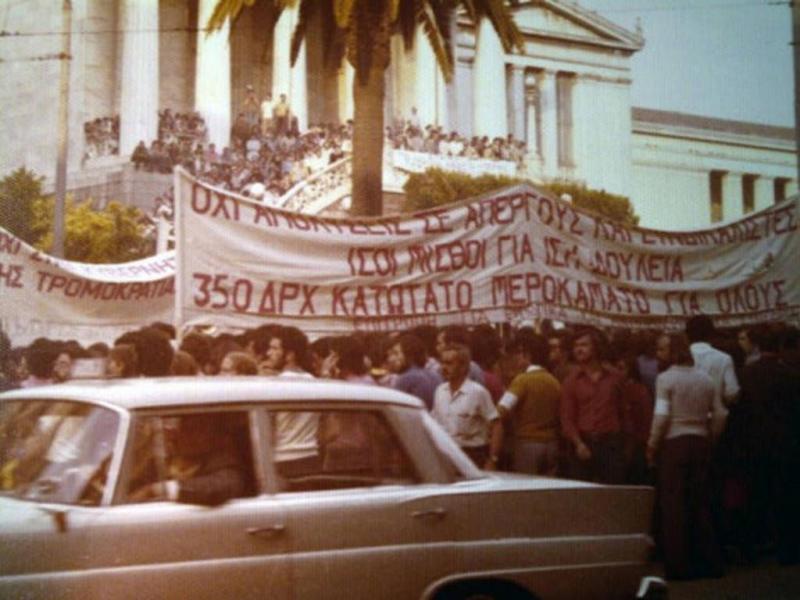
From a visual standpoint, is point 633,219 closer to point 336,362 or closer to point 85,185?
point 85,185

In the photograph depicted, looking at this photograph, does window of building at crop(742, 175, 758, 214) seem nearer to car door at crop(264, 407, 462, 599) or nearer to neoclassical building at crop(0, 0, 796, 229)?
neoclassical building at crop(0, 0, 796, 229)

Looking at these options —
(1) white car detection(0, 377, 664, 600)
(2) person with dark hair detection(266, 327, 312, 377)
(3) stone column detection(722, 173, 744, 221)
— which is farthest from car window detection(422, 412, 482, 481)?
(3) stone column detection(722, 173, 744, 221)

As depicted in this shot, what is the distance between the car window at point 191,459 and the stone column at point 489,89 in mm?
46634

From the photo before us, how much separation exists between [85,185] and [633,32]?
27409mm

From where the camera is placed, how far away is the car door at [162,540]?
4930 millimetres

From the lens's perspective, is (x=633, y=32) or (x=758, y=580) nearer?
(x=758, y=580)

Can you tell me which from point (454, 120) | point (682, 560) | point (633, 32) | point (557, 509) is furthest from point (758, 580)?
point (633, 32)

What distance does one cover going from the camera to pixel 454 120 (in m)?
52.3

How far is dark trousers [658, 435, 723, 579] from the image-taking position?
9.59 meters

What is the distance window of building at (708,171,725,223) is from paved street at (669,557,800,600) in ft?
160

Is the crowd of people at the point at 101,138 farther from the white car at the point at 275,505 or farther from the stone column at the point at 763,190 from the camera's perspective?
the white car at the point at 275,505

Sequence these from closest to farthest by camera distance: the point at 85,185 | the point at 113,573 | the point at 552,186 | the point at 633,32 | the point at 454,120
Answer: the point at 113,573 < the point at 85,185 < the point at 552,186 < the point at 454,120 < the point at 633,32

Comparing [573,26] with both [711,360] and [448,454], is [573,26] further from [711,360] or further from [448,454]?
[448,454]

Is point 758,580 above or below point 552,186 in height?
below
